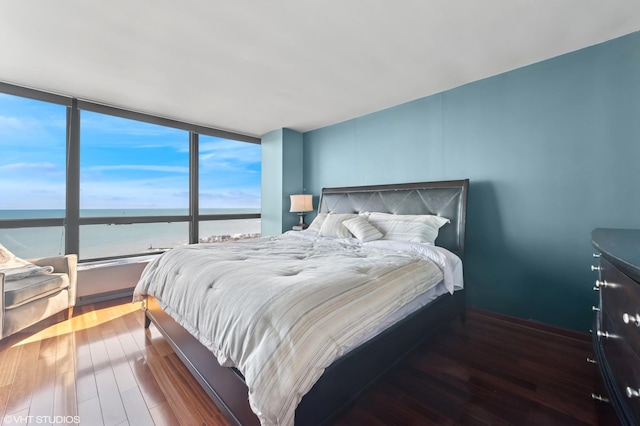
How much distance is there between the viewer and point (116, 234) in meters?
3.56

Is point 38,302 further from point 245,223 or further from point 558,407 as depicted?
point 558,407

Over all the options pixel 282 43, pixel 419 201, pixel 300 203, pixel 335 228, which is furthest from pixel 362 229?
pixel 282 43

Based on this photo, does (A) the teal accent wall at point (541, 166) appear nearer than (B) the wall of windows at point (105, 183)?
Yes

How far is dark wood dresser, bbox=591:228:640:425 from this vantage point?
0.79m

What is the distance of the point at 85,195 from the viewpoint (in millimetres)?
3121

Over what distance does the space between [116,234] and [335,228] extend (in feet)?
10.2

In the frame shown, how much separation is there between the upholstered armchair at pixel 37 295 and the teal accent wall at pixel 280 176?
2.56m

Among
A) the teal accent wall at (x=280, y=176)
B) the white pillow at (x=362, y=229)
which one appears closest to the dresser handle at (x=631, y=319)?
the white pillow at (x=362, y=229)

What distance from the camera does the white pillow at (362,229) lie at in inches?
104

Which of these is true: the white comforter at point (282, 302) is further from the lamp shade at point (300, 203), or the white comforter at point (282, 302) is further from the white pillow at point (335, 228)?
the lamp shade at point (300, 203)

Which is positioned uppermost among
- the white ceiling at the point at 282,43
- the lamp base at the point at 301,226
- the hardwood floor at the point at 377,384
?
the white ceiling at the point at 282,43

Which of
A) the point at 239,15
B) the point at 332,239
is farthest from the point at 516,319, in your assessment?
the point at 239,15

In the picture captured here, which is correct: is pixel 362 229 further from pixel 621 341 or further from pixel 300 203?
pixel 621 341

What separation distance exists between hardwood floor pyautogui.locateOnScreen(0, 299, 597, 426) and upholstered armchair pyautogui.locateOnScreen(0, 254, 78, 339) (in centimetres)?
19
